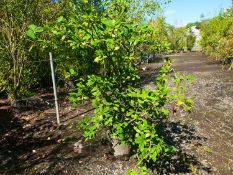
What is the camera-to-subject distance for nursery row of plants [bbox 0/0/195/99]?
475cm

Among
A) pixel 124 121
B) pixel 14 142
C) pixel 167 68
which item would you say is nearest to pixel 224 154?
pixel 167 68

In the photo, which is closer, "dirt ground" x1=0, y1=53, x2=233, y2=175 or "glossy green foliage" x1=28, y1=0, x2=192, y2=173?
"glossy green foliage" x1=28, y1=0, x2=192, y2=173

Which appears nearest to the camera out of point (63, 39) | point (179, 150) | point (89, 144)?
point (63, 39)

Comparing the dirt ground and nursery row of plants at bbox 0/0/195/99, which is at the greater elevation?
nursery row of plants at bbox 0/0/195/99

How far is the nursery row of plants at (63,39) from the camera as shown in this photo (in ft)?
15.6

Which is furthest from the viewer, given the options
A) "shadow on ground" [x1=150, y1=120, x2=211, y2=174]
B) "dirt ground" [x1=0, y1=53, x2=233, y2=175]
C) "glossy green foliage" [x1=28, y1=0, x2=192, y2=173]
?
"dirt ground" [x1=0, y1=53, x2=233, y2=175]

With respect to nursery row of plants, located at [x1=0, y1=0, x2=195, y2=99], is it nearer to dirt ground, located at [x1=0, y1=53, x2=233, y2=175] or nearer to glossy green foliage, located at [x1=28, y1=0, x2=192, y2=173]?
glossy green foliage, located at [x1=28, y1=0, x2=192, y2=173]

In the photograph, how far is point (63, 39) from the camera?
197 inches

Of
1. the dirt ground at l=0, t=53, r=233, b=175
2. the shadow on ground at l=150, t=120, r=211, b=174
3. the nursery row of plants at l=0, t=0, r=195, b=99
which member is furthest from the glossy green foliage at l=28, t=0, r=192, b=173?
the dirt ground at l=0, t=53, r=233, b=175

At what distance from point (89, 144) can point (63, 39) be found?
3763 millimetres

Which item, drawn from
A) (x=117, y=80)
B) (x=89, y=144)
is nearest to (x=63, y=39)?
(x=117, y=80)

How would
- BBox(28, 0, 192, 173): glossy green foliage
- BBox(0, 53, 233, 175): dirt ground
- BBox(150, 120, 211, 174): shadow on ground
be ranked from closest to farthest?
BBox(28, 0, 192, 173): glossy green foliage < BBox(150, 120, 211, 174): shadow on ground < BBox(0, 53, 233, 175): dirt ground

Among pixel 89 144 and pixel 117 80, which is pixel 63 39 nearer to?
pixel 117 80

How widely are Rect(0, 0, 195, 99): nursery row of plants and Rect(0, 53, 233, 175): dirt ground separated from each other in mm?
1932
